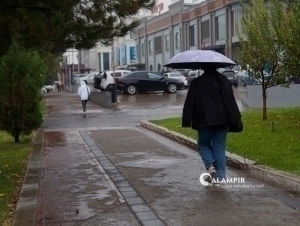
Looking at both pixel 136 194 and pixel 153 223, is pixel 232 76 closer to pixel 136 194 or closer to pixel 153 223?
pixel 136 194

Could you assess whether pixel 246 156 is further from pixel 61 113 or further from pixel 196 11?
pixel 196 11

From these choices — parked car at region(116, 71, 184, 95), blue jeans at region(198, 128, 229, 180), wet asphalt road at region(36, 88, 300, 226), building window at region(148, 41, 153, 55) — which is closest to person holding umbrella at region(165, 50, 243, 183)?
blue jeans at region(198, 128, 229, 180)

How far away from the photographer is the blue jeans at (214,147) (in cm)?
820

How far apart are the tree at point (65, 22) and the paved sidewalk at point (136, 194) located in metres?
2.09

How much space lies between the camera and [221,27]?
6297 cm

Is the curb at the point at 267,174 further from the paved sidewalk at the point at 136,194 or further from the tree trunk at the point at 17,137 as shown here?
the tree trunk at the point at 17,137

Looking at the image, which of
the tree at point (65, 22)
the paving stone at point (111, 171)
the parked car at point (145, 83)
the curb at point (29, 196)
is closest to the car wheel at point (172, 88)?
the parked car at point (145, 83)

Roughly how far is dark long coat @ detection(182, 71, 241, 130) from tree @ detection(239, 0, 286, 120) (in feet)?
21.2

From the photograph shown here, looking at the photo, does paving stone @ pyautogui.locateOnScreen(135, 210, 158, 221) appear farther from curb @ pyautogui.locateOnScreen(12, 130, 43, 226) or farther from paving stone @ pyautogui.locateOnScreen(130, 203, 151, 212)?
curb @ pyautogui.locateOnScreen(12, 130, 43, 226)

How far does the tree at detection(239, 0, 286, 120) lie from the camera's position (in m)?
14.6

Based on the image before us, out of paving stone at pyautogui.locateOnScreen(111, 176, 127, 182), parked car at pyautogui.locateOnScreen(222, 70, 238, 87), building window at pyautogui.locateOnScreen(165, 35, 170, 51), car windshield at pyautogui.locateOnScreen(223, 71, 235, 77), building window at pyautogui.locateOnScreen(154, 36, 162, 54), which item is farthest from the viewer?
building window at pyautogui.locateOnScreen(154, 36, 162, 54)

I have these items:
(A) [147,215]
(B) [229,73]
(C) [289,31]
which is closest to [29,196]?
(A) [147,215]

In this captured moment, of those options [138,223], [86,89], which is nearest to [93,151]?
[138,223]

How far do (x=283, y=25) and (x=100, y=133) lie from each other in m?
5.72
